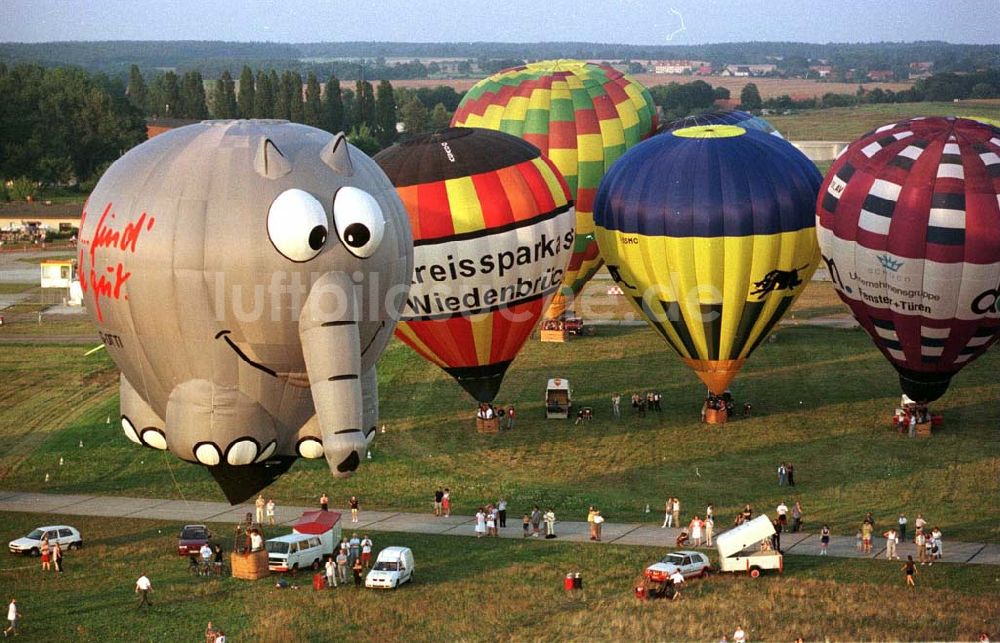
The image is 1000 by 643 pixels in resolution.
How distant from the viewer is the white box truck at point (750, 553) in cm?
2897

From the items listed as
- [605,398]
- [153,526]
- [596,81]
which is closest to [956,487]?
[605,398]

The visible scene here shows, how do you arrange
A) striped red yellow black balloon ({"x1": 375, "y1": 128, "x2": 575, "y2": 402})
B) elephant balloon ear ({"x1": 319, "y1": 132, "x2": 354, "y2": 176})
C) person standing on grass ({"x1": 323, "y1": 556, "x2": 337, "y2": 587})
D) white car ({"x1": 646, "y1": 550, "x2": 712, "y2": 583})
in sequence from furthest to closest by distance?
striped red yellow black balloon ({"x1": 375, "y1": 128, "x2": 575, "y2": 402})
person standing on grass ({"x1": 323, "y1": 556, "x2": 337, "y2": 587})
white car ({"x1": 646, "y1": 550, "x2": 712, "y2": 583})
elephant balloon ear ({"x1": 319, "y1": 132, "x2": 354, "y2": 176})

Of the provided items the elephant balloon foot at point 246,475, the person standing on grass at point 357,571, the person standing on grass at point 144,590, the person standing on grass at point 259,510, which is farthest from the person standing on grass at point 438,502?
the elephant balloon foot at point 246,475

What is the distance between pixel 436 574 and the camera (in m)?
29.3

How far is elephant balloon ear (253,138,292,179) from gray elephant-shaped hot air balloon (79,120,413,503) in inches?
0.7

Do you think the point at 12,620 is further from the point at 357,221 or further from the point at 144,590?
the point at 357,221

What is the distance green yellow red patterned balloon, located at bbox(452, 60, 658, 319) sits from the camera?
48281mm

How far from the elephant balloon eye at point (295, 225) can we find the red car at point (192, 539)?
11.5 metres

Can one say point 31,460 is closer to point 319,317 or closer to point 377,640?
point 377,640

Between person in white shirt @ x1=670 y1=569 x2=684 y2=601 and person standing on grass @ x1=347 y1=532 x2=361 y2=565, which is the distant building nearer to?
person standing on grass @ x1=347 y1=532 x2=361 y2=565

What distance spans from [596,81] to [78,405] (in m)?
19.1

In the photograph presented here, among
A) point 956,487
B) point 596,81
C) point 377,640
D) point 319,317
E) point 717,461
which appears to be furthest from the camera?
point 596,81

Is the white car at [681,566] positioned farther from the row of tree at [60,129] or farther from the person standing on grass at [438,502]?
the row of tree at [60,129]

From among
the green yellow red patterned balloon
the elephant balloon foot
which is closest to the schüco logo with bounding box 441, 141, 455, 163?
the green yellow red patterned balloon
